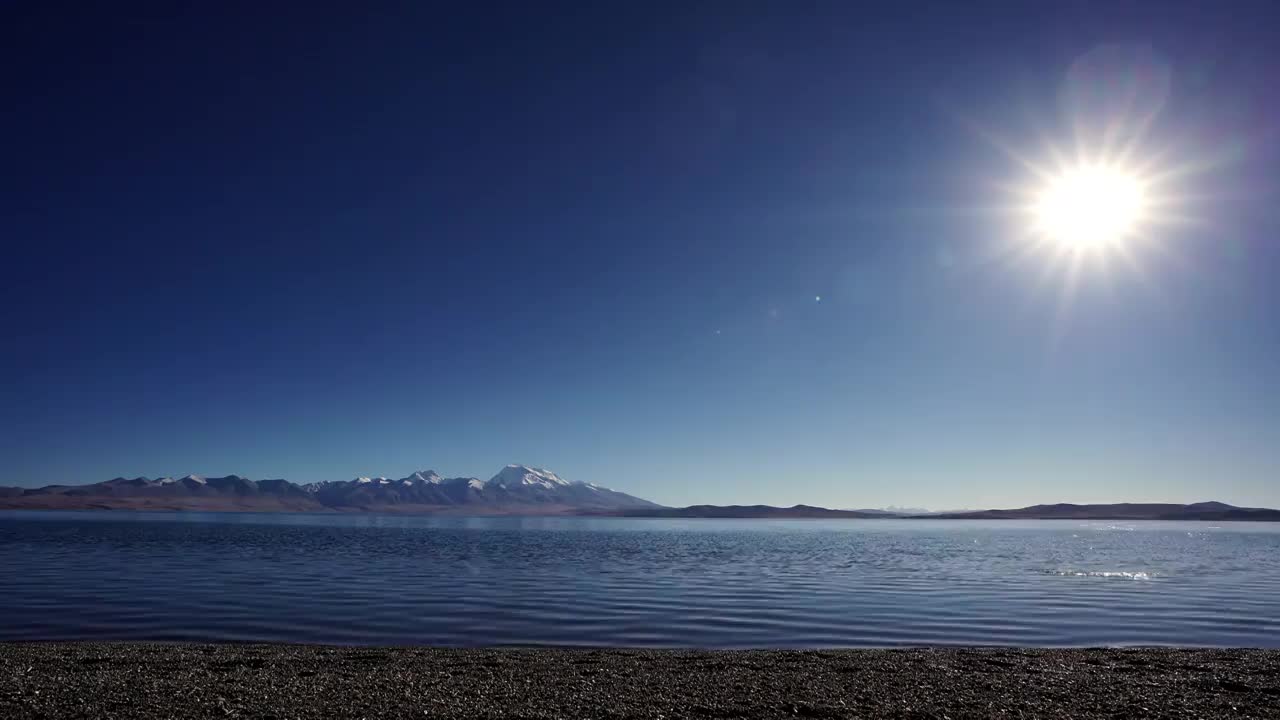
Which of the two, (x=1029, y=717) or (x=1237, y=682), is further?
(x=1237, y=682)

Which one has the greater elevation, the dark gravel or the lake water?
the dark gravel

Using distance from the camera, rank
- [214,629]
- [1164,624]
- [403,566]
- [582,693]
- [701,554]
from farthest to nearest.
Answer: [701,554] → [403,566] → [1164,624] → [214,629] → [582,693]

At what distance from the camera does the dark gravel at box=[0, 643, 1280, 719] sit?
15.5 metres

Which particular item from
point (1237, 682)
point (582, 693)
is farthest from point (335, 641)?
point (1237, 682)

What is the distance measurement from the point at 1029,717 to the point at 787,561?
50.8 meters

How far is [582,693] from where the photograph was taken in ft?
55.5

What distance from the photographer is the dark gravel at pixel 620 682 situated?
50.7ft

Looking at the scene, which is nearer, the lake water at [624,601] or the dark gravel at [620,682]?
the dark gravel at [620,682]

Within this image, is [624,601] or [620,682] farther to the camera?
[624,601]

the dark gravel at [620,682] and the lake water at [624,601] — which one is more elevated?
the dark gravel at [620,682]

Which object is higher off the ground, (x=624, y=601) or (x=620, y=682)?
(x=620, y=682)

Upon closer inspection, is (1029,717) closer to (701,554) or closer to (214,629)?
(214,629)

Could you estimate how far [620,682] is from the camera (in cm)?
1812

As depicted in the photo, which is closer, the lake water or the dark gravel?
the dark gravel
